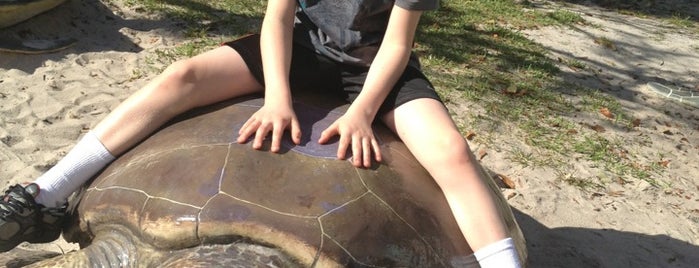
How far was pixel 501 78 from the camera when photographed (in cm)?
519

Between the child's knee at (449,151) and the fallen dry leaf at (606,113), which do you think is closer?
the child's knee at (449,151)

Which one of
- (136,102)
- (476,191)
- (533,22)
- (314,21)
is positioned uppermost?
(314,21)

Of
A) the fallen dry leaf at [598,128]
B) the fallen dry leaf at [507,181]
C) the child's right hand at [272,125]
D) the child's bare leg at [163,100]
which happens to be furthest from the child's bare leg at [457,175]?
the fallen dry leaf at [598,128]

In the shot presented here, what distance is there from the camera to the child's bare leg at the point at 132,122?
2143 mm

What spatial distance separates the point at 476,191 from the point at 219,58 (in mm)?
920

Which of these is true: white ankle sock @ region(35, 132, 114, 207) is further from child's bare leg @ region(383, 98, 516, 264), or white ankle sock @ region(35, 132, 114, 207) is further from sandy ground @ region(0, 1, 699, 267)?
child's bare leg @ region(383, 98, 516, 264)

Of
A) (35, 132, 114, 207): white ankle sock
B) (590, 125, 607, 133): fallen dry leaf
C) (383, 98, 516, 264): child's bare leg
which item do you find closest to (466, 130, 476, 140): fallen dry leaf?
(590, 125, 607, 133): fallen dry leaf

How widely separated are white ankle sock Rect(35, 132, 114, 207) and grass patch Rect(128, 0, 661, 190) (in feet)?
7.99

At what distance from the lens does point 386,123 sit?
2.24m

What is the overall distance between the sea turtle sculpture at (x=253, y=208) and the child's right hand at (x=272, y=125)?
1.2 inches

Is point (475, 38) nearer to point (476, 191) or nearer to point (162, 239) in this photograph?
point (476, 191)

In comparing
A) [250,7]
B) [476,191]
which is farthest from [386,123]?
[250,7]

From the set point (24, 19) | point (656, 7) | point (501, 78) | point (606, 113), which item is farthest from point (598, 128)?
point (656, 7)

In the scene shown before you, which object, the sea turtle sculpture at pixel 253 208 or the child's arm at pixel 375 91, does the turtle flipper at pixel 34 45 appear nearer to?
the sea turtle sculpture at pixel 253 208
